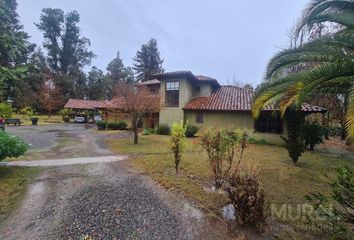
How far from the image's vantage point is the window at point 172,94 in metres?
22.2

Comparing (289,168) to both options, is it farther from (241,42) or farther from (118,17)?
(118,17)

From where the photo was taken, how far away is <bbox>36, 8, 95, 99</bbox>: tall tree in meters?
51.0

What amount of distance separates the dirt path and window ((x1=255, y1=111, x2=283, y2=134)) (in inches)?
556

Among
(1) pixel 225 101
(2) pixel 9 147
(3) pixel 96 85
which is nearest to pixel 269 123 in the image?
(1) pixel 225 101

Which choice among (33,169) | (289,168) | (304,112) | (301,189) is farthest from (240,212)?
(304,112)

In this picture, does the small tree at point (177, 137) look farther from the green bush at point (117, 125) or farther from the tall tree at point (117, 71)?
the tall tree at point (117, 71)

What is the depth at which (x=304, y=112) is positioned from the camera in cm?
1683

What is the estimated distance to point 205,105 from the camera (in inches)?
835

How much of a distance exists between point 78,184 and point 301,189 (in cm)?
722

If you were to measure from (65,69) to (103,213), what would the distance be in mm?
58100

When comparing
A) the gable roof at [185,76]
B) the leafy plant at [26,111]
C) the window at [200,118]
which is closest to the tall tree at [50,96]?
the leafy plant at [26,111]

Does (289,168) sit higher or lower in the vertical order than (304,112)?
lower

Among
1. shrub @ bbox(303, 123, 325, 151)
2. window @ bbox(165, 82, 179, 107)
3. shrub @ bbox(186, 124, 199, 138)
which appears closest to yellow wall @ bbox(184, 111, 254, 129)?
shrub @ bbox(186, 124, 199, 138)

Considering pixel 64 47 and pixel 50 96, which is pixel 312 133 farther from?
pixel 64 47
